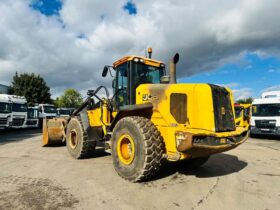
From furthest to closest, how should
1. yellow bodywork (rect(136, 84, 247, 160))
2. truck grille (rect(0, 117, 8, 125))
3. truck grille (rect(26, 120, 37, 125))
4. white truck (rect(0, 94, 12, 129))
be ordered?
truck grille (rect(26, 120, 37, 125)), white truck (rect(0, 94, 12, 129)), truck grille (rect(0, 117, 8, 125)), yellow bodywork (rect(136, 84, 247, 160))

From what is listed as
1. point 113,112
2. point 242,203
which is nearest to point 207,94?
point 242,203

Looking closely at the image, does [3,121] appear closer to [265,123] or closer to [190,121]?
[190,121]

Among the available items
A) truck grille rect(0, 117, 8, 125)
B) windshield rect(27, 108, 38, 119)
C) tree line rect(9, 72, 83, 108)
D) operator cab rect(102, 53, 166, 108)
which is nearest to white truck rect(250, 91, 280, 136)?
operator cab rect(102, 53, 166, 108)

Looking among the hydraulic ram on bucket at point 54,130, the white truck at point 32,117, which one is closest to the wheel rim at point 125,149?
the hydraulic ram on bucket at point 54,130

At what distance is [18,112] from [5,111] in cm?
153

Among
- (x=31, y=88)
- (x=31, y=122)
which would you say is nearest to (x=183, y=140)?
(x=31, y=122)

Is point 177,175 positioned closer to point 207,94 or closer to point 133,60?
point 207,94

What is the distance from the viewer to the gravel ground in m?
4.21

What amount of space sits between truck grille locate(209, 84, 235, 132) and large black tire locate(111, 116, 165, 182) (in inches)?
48.1

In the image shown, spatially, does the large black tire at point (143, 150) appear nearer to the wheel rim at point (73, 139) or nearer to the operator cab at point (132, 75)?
the operator cab at point (132, 75)

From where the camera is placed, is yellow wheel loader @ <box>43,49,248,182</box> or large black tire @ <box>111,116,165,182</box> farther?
large black tire @ <box>111,116,165,182</box>

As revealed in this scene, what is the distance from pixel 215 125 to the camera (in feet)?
16.7

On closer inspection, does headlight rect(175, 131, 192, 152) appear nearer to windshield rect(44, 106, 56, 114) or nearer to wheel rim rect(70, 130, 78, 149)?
wheel rim rect(70, 130, 78, 149)

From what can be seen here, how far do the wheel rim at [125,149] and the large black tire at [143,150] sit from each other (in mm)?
109
